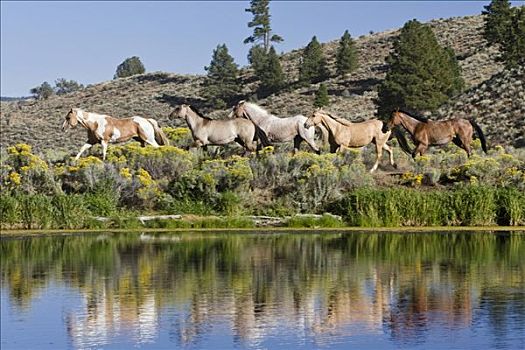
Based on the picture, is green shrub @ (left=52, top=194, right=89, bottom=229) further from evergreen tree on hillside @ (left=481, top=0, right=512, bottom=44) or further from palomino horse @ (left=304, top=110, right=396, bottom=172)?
evergreen tree on hillside @ (left=481, top=0, right=512, bottom=44)

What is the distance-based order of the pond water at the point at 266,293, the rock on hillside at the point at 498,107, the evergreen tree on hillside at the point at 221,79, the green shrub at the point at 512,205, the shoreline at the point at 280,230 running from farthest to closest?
the evergreen tree on hillside at the point at 221,79 → the rock on hillside at the point at 498,107 → the green shrub at the point at 512,205 → the shoreline at the point at 280,230 → the pond water at the point at 266,293

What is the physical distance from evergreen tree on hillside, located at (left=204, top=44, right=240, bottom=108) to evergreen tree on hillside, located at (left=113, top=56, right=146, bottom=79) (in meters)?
30.9

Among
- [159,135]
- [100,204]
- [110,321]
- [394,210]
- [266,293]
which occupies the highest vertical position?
[159,135]

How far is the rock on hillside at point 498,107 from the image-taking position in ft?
161

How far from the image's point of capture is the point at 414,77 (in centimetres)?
6431

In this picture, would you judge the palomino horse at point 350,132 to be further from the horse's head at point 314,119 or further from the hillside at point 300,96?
the hillside at point 300,96

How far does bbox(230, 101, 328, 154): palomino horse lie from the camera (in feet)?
105

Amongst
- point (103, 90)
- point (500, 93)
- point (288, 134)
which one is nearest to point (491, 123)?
point (500, 93)

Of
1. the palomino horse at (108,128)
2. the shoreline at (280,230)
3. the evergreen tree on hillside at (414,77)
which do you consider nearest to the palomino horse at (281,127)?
the palomino horse at (108,128)

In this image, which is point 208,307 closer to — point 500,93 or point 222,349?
point 222,349

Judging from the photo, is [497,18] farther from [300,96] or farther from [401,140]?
[401,140]

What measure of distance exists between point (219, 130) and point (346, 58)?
207 feet

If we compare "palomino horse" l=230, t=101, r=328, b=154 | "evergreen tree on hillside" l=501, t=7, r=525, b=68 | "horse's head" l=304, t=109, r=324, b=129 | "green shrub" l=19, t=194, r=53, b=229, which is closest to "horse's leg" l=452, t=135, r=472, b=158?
"palomino horse" l=230, t=101, r=328, b=154

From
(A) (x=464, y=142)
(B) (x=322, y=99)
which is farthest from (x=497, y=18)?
(A) (x=464, y=142)
